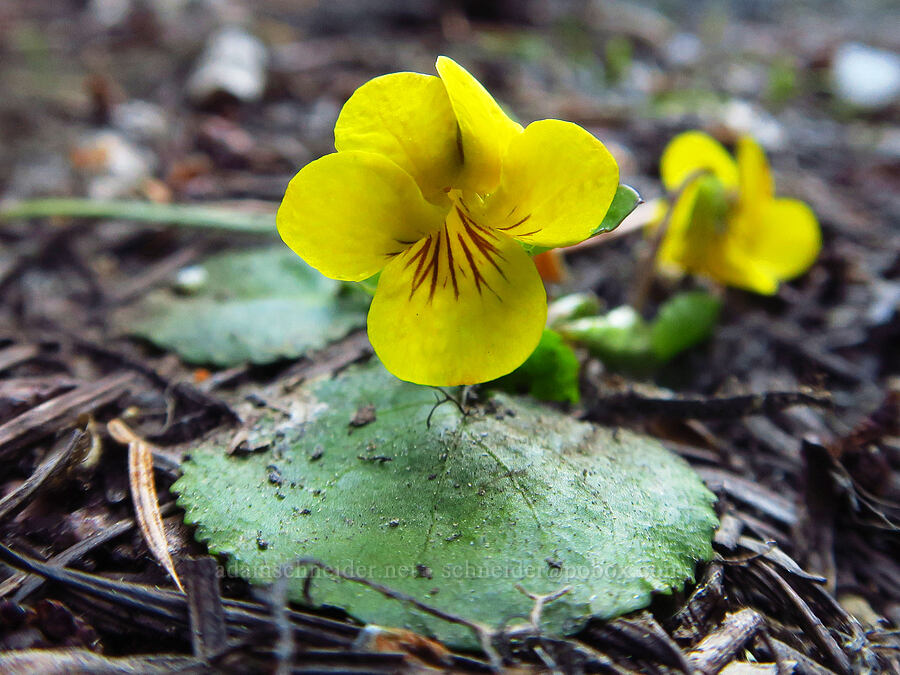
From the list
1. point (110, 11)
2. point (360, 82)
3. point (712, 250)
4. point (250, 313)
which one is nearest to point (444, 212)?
point (250, 313)

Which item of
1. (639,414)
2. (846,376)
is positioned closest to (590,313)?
(639,414)

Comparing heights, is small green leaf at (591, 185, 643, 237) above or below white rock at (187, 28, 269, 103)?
above

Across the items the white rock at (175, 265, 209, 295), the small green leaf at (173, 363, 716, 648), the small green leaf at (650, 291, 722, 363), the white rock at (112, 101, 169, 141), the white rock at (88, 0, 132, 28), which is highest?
the small green leaf at (650, 291, 722, 363)

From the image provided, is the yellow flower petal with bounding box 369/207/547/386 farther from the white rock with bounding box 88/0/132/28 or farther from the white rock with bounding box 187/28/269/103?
the white rock with bounding box 88/0/132/28

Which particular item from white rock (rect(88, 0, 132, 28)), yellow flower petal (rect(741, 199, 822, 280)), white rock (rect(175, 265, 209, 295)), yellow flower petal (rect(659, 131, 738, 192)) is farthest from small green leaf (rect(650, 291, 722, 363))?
white rock (rect(88, 0, 132, 28))

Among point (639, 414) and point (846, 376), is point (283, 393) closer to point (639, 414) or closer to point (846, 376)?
point (639, 414)

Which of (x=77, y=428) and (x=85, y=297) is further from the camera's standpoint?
(x=85, y=297)

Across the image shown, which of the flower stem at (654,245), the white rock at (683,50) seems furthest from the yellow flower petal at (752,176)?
the white rock at (683,50)

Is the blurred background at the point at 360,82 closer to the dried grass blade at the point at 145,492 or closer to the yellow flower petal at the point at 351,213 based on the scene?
the dried grass blade at the point at 145,492
